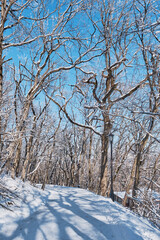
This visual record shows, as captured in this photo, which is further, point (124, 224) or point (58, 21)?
point (58, 21)

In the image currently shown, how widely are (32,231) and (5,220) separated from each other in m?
0.82

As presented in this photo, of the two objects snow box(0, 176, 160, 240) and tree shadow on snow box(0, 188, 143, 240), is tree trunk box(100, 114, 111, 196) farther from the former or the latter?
tree shadow on snow box(0, 188, 143, 240)

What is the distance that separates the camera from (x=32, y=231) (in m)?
4.34

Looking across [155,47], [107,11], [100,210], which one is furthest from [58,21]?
[100,210]

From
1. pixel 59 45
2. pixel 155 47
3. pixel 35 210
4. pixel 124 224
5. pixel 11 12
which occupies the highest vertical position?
pixel 59 45

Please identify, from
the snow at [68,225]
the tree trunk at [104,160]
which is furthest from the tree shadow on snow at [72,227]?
the tree trunk at [104,160]

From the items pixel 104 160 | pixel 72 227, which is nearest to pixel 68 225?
pixel 72 227

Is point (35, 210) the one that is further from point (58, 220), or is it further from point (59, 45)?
point (59, 45)

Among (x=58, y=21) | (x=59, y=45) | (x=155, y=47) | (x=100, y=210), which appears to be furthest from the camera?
(x=59, y=45)

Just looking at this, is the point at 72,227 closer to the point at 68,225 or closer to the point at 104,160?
the point at 68,225

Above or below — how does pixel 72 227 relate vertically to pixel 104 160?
below

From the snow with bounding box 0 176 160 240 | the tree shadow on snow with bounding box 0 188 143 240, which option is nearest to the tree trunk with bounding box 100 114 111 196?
the snow with bounding box 0 176 160 240

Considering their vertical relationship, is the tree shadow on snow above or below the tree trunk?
below

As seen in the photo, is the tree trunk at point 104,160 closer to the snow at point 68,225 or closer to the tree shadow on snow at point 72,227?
the snow at point 68,225
